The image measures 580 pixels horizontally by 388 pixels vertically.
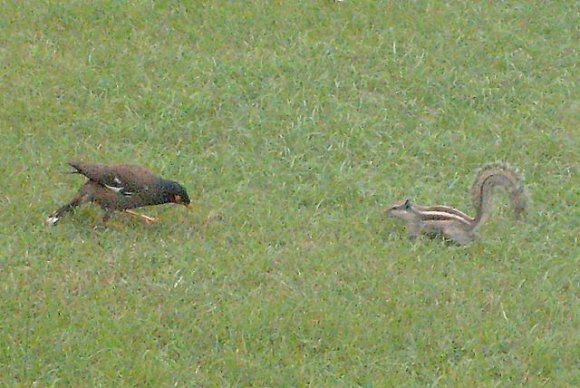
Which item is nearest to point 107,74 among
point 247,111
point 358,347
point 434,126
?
point 247,111

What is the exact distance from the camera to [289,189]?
8.20 meters

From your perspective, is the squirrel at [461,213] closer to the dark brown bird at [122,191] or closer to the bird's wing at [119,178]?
the dark brown bird at [122,191]

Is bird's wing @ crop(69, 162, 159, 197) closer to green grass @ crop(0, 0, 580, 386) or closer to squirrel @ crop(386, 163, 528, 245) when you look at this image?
green grass @ crop(0, 0, 580, 386)

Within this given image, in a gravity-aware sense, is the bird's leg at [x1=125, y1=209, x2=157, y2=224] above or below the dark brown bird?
below

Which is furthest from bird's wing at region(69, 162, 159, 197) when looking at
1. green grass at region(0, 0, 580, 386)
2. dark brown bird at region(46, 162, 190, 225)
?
green grass at region(0, 0, 580, 386)

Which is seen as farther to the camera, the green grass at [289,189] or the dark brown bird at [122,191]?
the dark brown bird at [122,191]

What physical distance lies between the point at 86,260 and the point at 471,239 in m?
2.51

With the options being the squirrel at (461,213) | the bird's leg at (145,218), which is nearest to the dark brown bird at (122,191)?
the bird's leg at (145,218)

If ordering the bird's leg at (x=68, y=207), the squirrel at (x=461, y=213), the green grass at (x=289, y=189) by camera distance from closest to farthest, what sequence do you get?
the green grass at (x=289, y=189)
the bird's leg at (x=68, y=207)
the squirrel at (x=461, y=213)

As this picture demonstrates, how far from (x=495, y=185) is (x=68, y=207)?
2.85 metres

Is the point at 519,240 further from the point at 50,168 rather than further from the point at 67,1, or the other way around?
the point at 67,1

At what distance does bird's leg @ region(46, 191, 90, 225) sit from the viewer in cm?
740

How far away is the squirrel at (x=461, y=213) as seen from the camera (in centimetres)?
752

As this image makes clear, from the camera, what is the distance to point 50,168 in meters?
8.17
